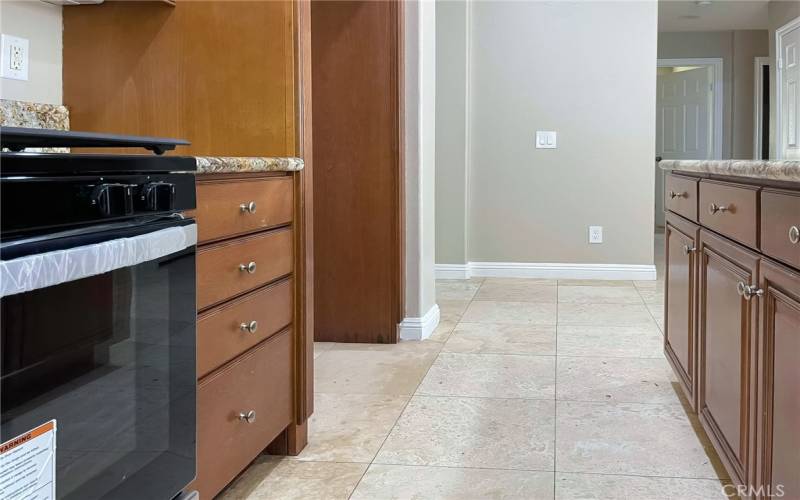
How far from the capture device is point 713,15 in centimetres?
821

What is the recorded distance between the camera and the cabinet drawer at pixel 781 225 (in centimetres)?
128

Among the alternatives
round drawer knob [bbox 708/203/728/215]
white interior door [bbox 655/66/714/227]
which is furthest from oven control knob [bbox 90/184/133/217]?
white interior door [bbox 655/66/714/227]

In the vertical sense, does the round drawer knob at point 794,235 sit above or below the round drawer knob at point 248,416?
above

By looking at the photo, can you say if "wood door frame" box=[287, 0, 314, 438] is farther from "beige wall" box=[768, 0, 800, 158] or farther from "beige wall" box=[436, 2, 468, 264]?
"beige wall" box=[768, 0, 800, 158]

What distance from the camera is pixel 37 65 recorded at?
2080 mm

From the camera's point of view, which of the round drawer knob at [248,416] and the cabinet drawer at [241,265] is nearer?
the cabinet drawer at [241,265]

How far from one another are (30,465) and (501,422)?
5.85ft

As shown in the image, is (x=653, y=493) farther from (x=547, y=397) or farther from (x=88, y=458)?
(x=88, y=458)

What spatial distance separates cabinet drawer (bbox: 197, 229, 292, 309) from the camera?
1647 mm

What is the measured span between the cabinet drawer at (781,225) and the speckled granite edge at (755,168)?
0.12ft

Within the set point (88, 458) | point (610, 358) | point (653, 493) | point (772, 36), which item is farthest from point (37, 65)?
point (772, 36)

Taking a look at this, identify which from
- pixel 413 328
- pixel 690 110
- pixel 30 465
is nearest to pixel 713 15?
pixel 690 110

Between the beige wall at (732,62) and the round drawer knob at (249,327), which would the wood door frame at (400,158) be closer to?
the round drawer knob at (249,327)

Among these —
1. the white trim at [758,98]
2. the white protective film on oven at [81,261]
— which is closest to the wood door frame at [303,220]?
the white protective film on oven at [81,261]
